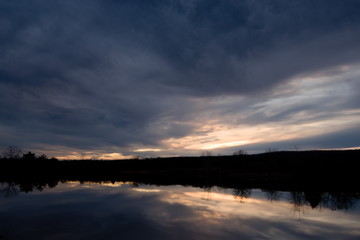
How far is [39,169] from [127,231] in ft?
249

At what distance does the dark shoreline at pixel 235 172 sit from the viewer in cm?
3736

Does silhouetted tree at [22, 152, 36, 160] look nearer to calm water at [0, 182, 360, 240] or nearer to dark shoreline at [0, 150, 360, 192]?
dark shoreline at [0, 150, 360, 192]

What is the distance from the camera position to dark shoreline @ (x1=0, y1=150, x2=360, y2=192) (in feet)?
123

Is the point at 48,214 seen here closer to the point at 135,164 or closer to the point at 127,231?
the point at 127,231

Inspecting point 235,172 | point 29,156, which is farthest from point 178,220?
point 29,156

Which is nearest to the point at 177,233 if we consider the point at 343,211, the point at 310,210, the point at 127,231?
the point at 127,231

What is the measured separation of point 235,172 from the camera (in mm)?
66000

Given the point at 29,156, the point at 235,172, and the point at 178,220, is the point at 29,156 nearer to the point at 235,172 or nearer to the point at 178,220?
the point at 235,172

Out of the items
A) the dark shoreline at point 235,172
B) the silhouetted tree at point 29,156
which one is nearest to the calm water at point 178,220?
the dark shoreline at point 235,172

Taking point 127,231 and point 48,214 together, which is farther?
point 48,214

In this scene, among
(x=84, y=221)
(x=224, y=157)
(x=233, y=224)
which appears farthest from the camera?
(x=224, y=157)

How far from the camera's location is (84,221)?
13398 mm

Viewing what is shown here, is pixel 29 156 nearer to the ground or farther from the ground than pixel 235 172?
farther from the ground

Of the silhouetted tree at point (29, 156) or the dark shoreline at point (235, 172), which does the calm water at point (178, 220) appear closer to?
the dark shoreline at point (235, 172)
